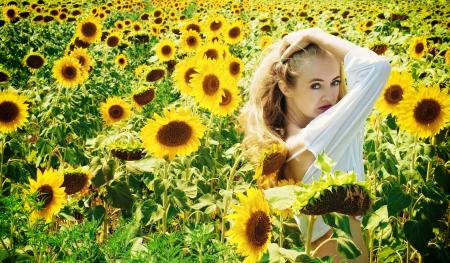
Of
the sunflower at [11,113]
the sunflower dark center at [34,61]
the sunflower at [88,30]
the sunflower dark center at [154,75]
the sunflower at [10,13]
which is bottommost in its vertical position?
the sunflower dark center at [154,75]

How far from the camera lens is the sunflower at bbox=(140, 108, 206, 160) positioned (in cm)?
183

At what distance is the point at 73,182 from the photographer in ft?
6.59

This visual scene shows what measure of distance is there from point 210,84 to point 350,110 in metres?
0.97

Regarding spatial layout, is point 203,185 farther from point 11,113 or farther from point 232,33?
point 232,33

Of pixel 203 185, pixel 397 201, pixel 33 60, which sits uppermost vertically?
pixel 33 60

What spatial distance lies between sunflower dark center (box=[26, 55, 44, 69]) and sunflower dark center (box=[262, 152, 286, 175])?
300 cm

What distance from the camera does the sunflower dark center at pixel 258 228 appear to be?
1.12 meters

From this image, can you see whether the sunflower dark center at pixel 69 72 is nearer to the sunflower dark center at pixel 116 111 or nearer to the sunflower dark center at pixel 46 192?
the sunflower dark center at pixel 116 111

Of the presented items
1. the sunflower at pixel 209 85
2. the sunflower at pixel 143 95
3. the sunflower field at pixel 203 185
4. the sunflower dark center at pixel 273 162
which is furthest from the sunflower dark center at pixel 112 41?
the sunflower dark center at pixel 273 162

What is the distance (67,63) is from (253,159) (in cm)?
234

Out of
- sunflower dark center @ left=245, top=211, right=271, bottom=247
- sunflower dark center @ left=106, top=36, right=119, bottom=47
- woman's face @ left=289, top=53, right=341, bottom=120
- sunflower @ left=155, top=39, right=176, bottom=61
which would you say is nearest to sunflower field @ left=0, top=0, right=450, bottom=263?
sunflower dark center @ left=245, top=211, right=271, bottom=247

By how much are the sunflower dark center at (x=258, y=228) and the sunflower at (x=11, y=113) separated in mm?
1931

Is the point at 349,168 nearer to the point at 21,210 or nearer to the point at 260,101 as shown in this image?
the point at 260,101

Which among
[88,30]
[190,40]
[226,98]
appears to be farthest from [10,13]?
[226,98]
